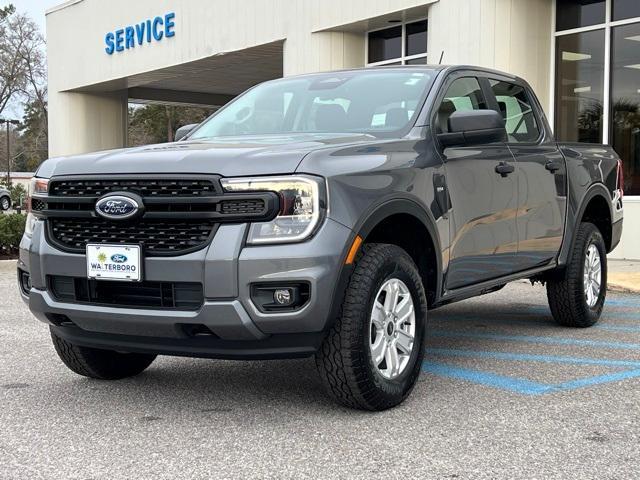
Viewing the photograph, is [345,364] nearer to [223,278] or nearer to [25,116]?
[223,278]

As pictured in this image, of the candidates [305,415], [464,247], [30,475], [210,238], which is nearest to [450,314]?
[464,247]

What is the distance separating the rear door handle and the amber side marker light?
254 cm

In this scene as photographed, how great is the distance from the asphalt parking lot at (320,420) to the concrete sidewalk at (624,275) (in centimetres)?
339

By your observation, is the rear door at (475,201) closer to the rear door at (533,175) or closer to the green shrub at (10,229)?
the rear door at (533,175)

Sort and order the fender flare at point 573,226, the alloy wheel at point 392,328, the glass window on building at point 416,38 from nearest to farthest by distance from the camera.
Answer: the alloy wheel at point 392,328, the fender flare at point 573,226, the glass window on building at point 416,38

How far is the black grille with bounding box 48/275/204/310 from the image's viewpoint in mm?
3918

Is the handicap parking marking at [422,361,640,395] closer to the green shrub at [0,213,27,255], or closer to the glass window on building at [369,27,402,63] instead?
the green shrub at [0,213,27,255]

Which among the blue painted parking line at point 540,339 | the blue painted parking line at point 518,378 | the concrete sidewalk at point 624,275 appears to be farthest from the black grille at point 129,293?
the concrete sidewalk at point 624,275

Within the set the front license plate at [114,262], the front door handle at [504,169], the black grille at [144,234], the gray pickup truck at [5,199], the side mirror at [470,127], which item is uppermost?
the side mirror at [470,127]

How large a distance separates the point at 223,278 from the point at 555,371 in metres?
2.44

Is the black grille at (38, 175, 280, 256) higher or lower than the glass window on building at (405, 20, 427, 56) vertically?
lower

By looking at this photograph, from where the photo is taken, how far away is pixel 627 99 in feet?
43.1

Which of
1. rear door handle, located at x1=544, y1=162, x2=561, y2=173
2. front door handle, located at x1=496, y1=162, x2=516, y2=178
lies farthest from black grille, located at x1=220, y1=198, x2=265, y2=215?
rear door handle, located at x1=544, y1=162, x2=561, y2=173

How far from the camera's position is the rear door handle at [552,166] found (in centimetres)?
611
